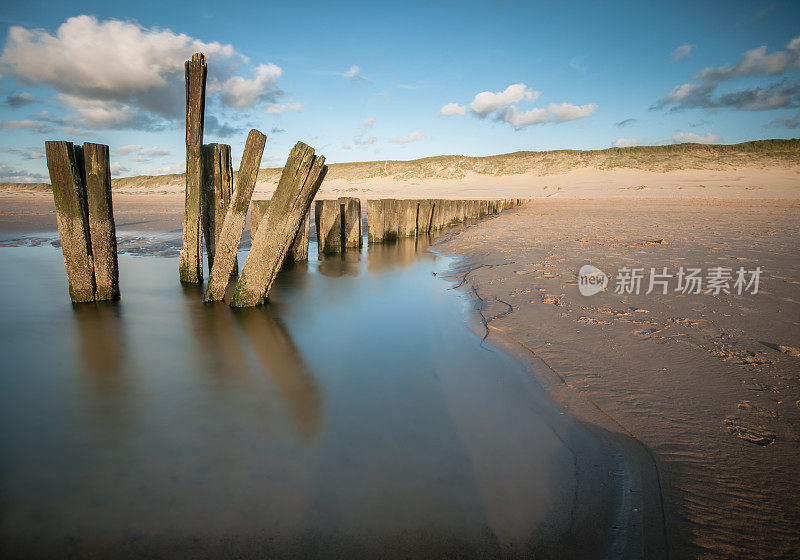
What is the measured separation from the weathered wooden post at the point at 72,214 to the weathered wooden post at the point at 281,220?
1.68m

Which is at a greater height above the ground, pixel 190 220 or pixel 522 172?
pixel 522 172

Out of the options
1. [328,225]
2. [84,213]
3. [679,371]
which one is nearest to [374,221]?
[328,225]

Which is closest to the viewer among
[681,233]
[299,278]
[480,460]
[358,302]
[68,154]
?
[480,460]

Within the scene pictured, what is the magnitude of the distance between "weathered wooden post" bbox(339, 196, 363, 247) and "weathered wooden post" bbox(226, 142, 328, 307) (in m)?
4.11

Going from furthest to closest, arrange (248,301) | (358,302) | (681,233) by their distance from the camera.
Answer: (681,233) < (358,302) < (248,301)

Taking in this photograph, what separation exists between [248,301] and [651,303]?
4.37 metres

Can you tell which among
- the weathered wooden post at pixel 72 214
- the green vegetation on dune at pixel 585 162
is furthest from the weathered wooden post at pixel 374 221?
the green vegetation on dune at pixel 585 162

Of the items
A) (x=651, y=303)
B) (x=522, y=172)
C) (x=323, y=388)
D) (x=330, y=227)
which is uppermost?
(x=522, y=172)

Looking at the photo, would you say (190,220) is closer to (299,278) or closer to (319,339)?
(299,278)

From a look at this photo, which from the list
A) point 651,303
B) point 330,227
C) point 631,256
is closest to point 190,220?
point 330,227

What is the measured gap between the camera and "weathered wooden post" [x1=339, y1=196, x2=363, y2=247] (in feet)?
28.4

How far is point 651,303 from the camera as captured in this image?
4.11 m

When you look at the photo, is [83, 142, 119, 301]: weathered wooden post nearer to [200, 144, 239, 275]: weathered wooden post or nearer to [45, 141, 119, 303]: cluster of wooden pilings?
[45, 141, 119, 303]: cluster of wooden pilings

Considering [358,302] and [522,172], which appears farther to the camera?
[522,172]
